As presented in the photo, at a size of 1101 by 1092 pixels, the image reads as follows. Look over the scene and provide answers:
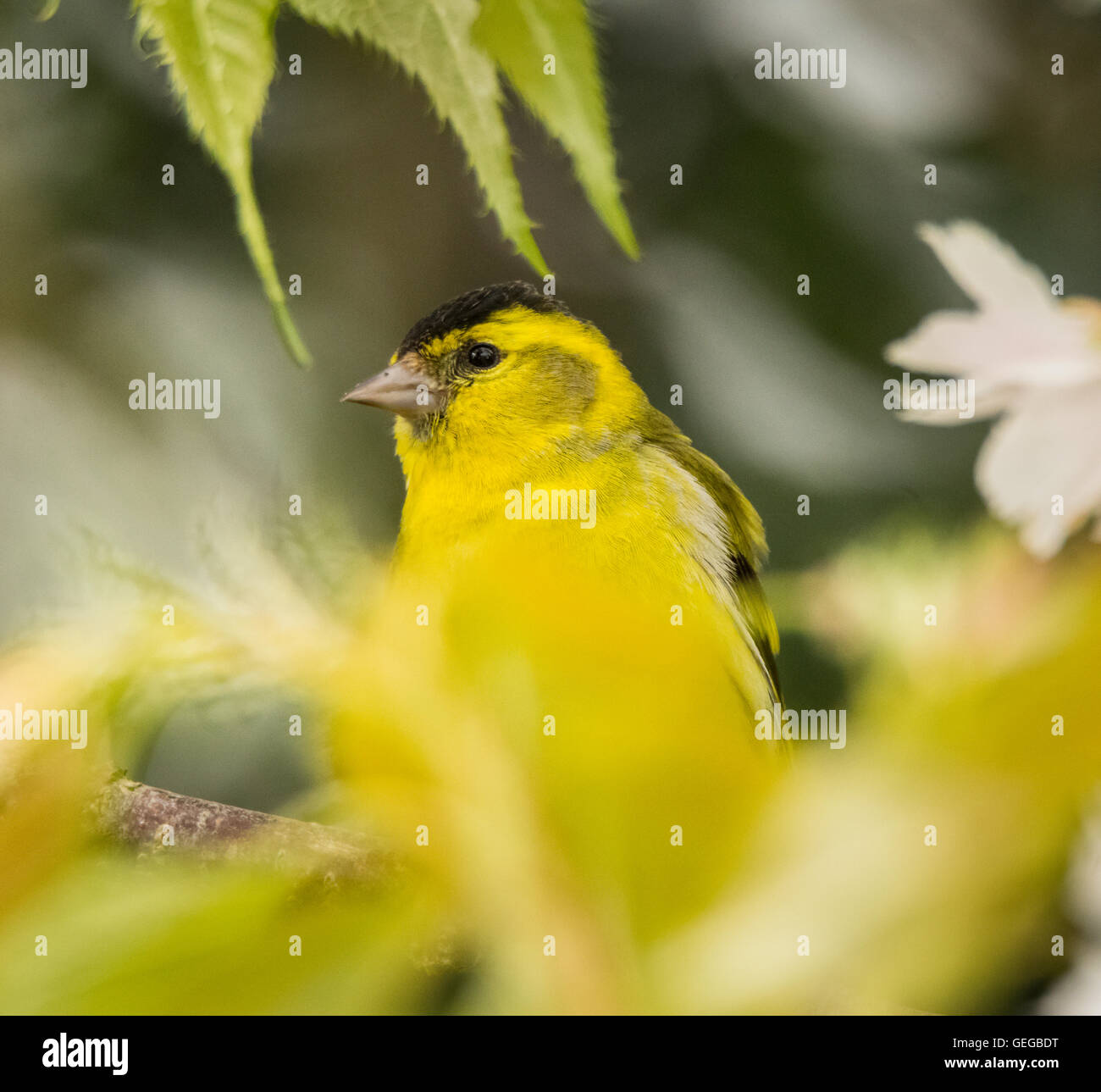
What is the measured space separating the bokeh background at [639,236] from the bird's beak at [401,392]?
0.12 ft

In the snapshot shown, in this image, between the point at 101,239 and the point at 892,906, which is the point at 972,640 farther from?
the point at 101,239

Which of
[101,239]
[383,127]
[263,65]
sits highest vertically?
[383,127]

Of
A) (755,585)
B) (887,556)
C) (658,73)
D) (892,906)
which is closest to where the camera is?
(892,906)

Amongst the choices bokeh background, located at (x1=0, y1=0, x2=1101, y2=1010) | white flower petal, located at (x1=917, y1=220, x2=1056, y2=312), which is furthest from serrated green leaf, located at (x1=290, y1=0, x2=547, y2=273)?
bokeh background, located at (x1=0, y1=0, x2=1101, y2=1010)

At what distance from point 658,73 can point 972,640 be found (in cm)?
63

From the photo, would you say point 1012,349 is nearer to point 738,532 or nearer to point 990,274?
point 990,274

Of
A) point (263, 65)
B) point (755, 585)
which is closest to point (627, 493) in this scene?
point (755, 585)

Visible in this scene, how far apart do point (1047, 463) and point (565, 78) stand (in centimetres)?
17

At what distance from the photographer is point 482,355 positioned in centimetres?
77

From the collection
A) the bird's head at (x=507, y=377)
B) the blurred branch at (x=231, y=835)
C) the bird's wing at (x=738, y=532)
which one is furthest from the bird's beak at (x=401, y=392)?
the blurred branch at (x=231, y=835)

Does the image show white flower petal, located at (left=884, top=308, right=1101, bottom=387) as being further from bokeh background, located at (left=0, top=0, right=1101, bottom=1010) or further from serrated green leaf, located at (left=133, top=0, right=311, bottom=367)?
bokeh background, located at (left=0, top=0, right=1101, bottom=1010)

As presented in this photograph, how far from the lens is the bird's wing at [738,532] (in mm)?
635

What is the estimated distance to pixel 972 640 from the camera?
0.75 feet

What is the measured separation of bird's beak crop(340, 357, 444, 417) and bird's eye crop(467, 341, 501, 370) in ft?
0.14
